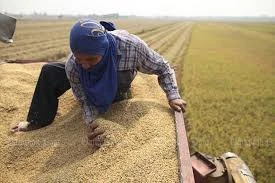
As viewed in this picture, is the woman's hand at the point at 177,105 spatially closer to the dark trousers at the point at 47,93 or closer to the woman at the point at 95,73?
the woman at the point at 95,73

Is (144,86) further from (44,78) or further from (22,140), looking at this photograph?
(22,140)

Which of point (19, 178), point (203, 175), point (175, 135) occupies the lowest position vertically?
point (19, 178)

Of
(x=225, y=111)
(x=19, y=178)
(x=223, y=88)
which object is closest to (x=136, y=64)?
(x=19, y=178)

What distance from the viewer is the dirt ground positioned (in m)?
2.35

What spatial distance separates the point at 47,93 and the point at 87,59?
94 cm

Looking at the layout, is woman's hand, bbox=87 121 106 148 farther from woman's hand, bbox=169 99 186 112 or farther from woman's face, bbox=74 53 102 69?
woman's hand, bbox=169 99 186 112

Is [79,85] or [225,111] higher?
[79,85]

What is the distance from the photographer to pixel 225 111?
6.75 metres

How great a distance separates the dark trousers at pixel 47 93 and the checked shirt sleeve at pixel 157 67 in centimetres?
21

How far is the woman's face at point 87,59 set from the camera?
276 centimetres

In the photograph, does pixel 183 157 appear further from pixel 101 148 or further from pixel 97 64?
pixel 97 64

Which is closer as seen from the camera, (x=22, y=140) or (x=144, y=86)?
(x=22, y=140)

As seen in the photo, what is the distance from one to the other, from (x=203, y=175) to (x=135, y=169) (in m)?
0.59

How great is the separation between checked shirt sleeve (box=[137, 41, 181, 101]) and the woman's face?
53cm
